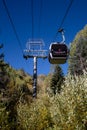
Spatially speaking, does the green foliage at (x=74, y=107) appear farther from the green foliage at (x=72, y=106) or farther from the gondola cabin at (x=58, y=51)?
the gondola cabin at (x=58, y=51)

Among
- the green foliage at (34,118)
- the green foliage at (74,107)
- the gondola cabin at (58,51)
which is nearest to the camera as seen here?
the green foliage at (74,107)

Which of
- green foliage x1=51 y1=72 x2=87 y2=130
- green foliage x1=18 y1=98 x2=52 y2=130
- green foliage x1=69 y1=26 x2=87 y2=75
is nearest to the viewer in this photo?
green foliage x1=51 y1=72 x2=87 y2=130

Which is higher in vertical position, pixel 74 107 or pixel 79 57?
pixel 79 57

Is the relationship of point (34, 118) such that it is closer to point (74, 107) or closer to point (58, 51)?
point (58, 51)

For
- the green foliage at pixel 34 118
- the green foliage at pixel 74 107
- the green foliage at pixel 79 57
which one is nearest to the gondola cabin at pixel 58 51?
the green foliage at pixel 34 118

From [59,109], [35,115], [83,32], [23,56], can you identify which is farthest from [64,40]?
[83,32]

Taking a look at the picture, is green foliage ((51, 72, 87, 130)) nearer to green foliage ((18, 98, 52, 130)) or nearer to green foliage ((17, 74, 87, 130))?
green foliage ((17, 74, 87, 130))


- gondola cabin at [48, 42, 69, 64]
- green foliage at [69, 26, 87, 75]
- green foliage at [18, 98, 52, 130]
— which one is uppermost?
green foliage at [69, 26, 87, 75]

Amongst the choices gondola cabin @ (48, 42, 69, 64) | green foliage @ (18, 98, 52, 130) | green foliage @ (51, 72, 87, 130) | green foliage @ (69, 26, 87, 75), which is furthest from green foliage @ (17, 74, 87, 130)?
green foliage @ (69, 26, 87, 75)

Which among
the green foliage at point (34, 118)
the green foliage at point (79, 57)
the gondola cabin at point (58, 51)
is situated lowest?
the green foliage at point (34, 118)

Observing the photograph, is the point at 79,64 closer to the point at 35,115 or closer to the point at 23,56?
the point at 23,56

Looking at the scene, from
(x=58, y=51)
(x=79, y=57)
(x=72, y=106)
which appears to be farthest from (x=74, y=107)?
(x=79, y=57)

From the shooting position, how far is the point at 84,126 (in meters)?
18.5

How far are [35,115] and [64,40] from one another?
21.0 ft
